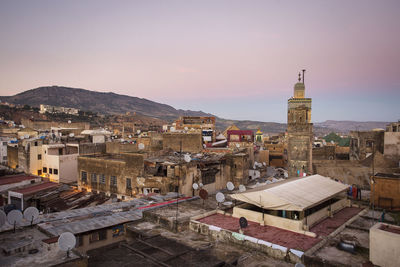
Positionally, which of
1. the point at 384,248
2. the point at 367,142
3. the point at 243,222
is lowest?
the point at 243,222

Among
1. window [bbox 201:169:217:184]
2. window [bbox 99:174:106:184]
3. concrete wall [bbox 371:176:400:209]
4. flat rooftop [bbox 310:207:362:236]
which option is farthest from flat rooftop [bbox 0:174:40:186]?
concrete wall [bbox 371:176:400:209]

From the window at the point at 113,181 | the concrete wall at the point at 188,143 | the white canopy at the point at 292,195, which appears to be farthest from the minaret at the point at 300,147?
the window at the point at 113,181

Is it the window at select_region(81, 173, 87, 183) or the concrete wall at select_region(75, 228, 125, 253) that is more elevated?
the window at select_region(81, 173, 87, 183)

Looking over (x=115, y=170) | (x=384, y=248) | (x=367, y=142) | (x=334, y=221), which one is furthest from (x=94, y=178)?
(x=367, y=142)

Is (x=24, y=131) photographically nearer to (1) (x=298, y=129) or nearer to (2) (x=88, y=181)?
(2) (x=88, y=181)

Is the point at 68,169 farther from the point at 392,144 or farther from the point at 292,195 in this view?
the point at 392,144

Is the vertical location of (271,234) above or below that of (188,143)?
below

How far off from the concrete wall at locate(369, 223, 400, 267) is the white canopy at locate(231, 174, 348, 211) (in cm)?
274

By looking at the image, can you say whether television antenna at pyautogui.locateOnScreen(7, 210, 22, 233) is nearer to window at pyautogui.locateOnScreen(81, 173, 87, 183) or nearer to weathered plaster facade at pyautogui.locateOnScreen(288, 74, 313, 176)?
window at pyautogui.locateOnScreen(81, 173, 87, 183)

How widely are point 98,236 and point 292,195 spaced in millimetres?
8973

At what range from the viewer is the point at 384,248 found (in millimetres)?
7750

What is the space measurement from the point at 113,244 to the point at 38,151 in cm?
2196

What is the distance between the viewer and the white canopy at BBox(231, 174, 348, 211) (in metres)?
10.8

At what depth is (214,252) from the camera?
978 centimetres
